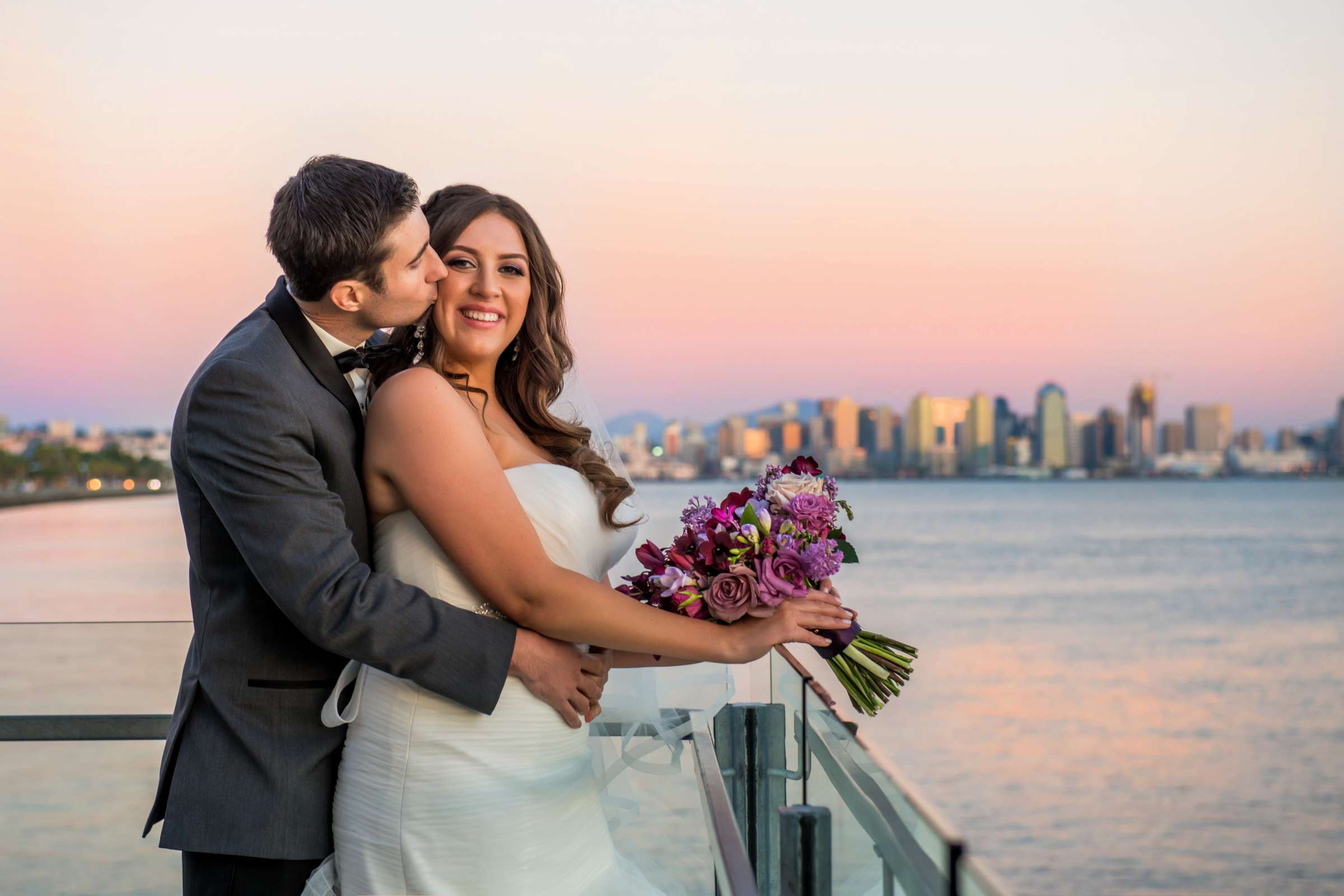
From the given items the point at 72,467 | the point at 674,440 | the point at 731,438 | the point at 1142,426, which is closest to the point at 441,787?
the point at 674,440

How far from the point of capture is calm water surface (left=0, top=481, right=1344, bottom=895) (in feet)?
11.5

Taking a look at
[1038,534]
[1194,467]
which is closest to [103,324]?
[1038,534]

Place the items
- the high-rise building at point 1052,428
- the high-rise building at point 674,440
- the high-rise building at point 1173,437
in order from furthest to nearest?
the high-rise building at point 1173,437 < the high-rise building at point 1052,428 < the high-rise building at point 674,440

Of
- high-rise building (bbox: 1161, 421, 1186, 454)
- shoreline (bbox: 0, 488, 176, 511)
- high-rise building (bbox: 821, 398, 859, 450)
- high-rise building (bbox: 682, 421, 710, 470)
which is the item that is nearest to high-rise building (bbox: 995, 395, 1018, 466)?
high-rise building (bbox: 1161, 421, 1186, 454)

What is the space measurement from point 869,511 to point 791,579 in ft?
237

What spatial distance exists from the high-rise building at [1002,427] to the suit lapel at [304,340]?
213 feet

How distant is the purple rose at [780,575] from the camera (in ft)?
7.04

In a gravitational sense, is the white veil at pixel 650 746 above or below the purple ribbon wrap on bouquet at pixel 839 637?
below

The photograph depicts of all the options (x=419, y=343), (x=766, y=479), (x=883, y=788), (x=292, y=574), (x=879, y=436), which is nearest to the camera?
(x=883, y=788)

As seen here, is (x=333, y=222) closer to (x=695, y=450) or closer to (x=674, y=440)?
(x=674, y=440)

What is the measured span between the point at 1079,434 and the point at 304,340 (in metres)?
82.2

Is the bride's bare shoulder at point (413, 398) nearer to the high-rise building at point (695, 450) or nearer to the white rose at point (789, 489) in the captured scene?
the white rose at point (789, 489)

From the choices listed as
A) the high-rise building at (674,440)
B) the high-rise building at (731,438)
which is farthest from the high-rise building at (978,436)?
the high-rise building at (674,440)

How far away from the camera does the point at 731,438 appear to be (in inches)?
1522
